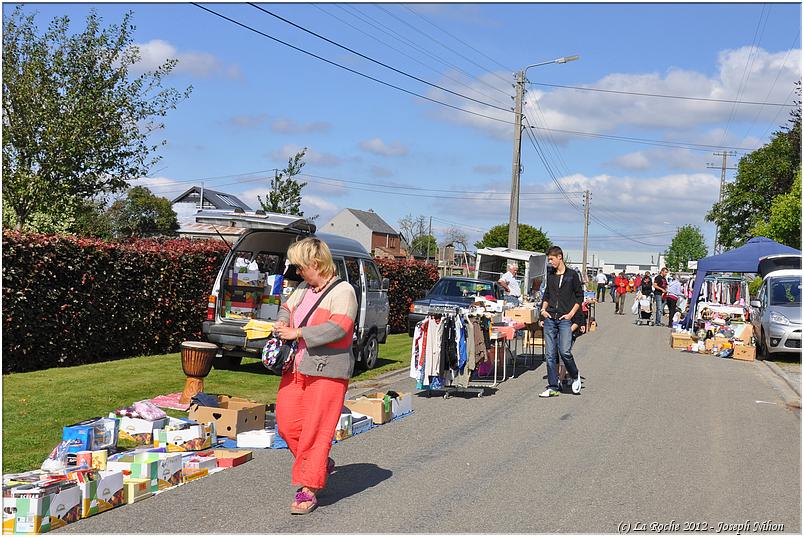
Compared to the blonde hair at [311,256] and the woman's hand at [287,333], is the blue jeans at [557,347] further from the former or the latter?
the woman's hand at [287,333]

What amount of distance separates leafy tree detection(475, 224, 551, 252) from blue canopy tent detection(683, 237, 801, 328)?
56211 millimetres

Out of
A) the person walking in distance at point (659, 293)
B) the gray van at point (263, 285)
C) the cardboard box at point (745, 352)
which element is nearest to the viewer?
the gray van at point (263, 285)

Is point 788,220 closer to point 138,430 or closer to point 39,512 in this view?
point 138,430

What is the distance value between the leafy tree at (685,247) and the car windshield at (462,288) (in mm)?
111642

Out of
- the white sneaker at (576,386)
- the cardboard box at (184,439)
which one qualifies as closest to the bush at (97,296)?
the cardboard box at (184,439)

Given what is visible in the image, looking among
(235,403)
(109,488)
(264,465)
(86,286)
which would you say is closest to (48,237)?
(86,286)

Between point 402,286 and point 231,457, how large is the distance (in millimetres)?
18238

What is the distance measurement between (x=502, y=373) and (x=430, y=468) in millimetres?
7860

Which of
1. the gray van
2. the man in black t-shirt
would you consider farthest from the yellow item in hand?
the man in black t-shirt

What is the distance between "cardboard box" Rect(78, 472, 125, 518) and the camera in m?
5.90

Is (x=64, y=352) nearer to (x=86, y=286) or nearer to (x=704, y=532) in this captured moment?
(x=86, y=286)

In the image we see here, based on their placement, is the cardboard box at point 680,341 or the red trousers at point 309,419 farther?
the cardboard box at point 680,341

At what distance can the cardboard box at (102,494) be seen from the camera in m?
5.90

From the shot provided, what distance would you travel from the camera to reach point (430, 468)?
7781mm
